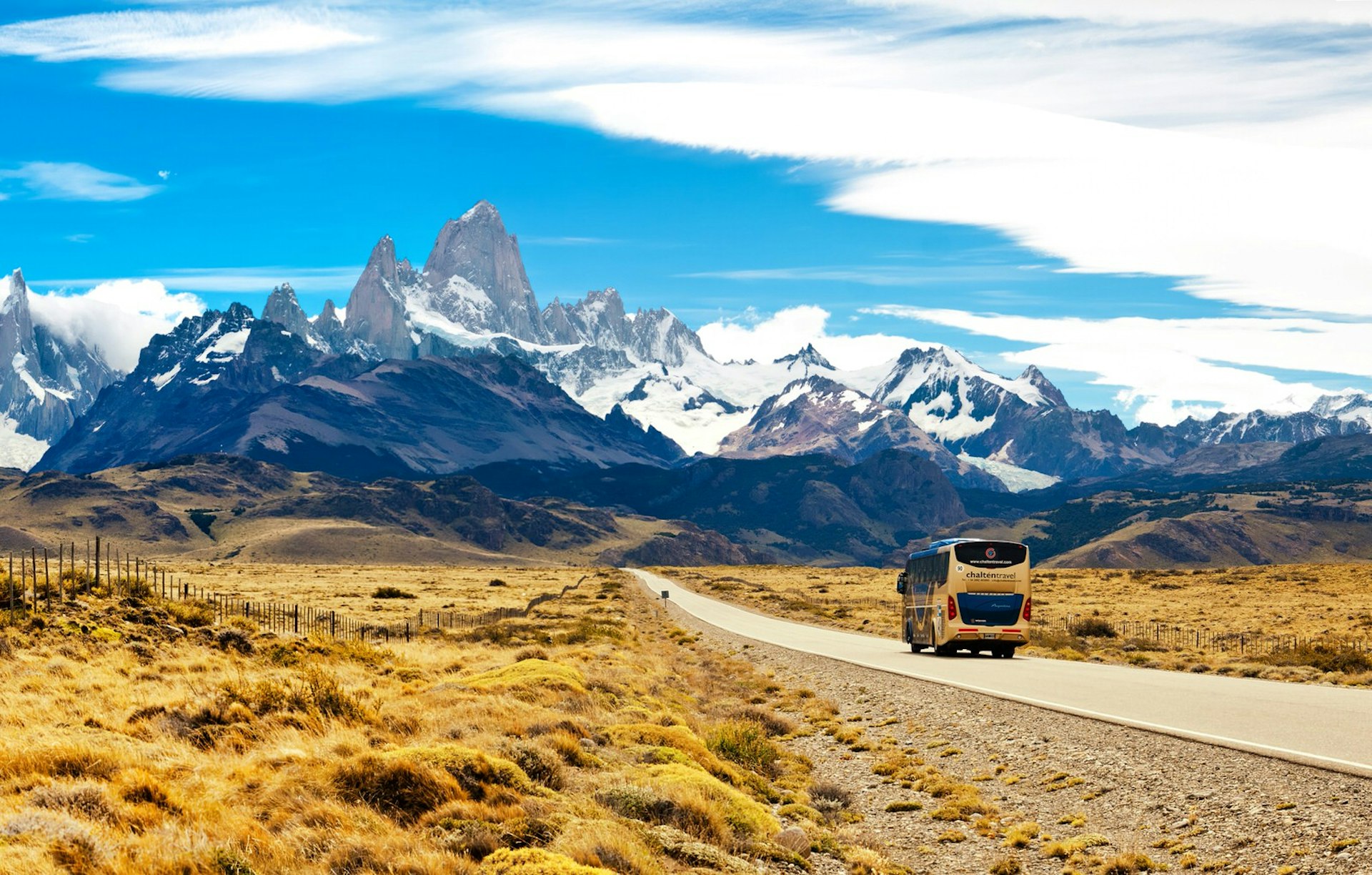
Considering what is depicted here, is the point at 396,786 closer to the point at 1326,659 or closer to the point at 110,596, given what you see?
the point at 110,596

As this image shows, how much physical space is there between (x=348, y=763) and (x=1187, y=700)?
60.9 feet

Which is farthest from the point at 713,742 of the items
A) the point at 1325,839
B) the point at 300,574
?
the point at 300,574

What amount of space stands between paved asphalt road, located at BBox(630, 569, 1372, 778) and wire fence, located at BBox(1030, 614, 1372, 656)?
1160cm

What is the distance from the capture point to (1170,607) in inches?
3263

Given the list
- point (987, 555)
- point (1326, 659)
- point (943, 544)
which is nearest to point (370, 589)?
point (943, 544)

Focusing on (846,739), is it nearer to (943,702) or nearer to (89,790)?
(943,702)

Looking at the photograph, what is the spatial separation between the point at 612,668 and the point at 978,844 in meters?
17.7

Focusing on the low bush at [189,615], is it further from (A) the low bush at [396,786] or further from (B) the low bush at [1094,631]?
(B) the low bush at [1094,631]

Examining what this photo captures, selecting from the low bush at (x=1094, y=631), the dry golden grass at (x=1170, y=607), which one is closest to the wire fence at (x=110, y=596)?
the dry golden grass at (x=1170, y=607)

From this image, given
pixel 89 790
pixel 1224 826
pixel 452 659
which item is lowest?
pixel 452 659

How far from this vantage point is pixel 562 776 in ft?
51.2

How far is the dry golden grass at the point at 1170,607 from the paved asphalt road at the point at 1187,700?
4.06 m

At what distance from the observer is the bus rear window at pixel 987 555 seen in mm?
39125

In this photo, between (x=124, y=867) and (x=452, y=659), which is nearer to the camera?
(x=124, y=867)
